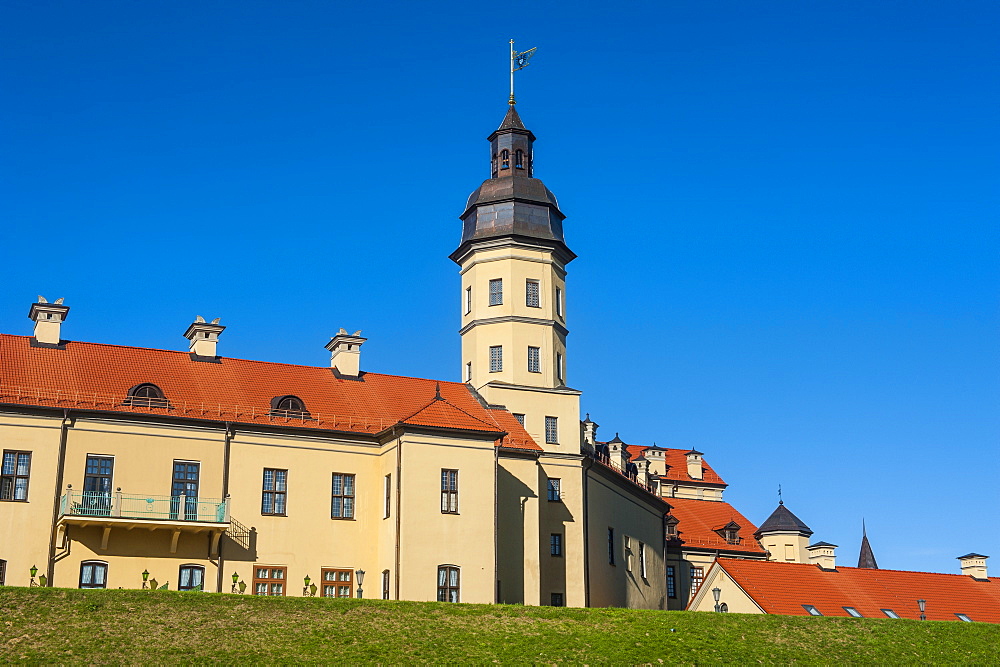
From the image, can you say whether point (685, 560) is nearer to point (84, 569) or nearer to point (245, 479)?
point (245, 479)

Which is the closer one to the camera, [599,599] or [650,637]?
[650,637]

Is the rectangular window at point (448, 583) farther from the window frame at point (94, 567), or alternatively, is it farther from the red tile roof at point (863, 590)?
the red tile roof at point (863, 590)

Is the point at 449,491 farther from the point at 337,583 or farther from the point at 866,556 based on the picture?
the point at 866,556

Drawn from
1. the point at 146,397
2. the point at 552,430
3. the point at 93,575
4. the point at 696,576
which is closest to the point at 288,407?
the point at 146,397

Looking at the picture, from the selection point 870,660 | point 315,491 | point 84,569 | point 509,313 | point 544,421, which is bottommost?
point 870,660

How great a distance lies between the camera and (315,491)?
43000 mm

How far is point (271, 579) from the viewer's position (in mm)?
41562

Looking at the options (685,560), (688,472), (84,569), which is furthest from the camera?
(688,472)

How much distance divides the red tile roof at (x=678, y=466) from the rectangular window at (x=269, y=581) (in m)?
43.0

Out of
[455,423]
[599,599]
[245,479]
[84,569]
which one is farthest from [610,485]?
[84,569]

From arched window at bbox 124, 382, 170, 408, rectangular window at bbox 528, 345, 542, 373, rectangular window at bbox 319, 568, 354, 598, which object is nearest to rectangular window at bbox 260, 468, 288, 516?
rectangular window at bbox 319, 568, 354, 598

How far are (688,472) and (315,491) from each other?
44729mm

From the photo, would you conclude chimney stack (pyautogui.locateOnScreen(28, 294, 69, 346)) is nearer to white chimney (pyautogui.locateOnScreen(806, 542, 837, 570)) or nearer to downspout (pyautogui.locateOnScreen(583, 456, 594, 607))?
downspout (pyautogui.locateOnScreen(583, 456, 594, 607))

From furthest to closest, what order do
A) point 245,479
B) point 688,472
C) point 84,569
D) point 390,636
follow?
point 688,472
point 245,479
point 84,569
point 390,636
